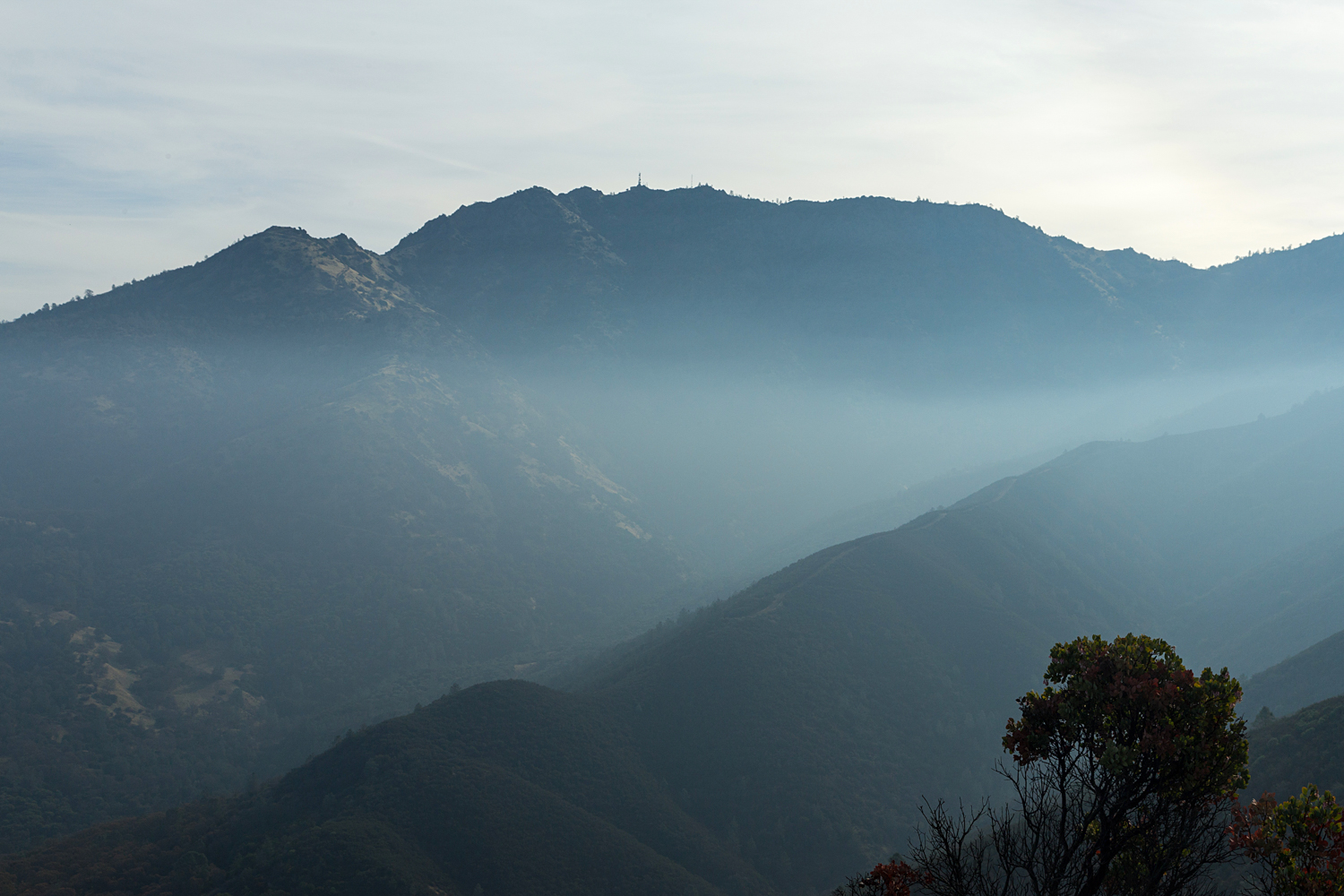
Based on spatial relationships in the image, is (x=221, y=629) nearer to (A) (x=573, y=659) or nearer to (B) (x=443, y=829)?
(A) (x=573, y=659)

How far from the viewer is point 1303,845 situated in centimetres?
1700

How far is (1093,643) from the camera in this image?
20109 millimetres

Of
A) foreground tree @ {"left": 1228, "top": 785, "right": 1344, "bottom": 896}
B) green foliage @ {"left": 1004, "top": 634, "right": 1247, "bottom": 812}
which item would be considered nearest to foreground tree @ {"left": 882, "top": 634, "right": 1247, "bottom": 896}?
green foliage @ {"left": 1004, "top": 634, "right": 1247, "bottom": 812}

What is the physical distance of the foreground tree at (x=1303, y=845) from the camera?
1644 centimetres

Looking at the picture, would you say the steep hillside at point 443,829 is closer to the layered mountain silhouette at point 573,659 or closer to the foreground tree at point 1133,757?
the layered mountain silhouette at point 573,659

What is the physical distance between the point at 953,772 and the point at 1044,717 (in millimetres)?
81835

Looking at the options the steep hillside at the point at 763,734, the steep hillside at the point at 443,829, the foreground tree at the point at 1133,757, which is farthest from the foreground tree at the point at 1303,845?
the steep hillside at the point at 763,734

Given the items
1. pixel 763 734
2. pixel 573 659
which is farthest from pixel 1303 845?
pixel 573 659

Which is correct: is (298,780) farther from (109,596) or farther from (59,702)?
(109,596)

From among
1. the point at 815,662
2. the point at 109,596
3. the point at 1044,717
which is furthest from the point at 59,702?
the point at 1044,717

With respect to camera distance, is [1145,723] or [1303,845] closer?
[1303,845]

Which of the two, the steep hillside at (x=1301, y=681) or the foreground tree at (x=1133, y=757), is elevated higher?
the foreground tree at (x=1133, y=757)

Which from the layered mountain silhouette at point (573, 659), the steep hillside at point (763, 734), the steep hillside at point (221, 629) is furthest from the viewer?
the steep hillside at point (221, 629)

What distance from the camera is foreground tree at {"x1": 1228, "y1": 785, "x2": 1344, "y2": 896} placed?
16438mm
